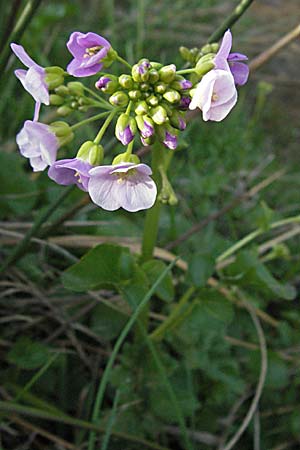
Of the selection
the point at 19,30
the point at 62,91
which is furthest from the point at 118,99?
the point at 19,30

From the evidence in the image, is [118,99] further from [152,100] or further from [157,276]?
[157,276]

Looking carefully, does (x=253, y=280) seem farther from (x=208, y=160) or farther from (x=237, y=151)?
(x=237, y=151)

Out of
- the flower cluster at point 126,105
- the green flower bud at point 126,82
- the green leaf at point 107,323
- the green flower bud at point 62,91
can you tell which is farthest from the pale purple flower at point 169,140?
the green leaf at point 107,323

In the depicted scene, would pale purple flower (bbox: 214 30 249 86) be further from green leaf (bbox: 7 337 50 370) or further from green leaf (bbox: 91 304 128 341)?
green leaf (bbox: 7 337 50 370)

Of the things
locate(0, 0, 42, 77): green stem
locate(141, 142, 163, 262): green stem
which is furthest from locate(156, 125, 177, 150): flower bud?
locate(0, 0, 42, 77): green stem

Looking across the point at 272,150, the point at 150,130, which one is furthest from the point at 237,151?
the point at 150,130
